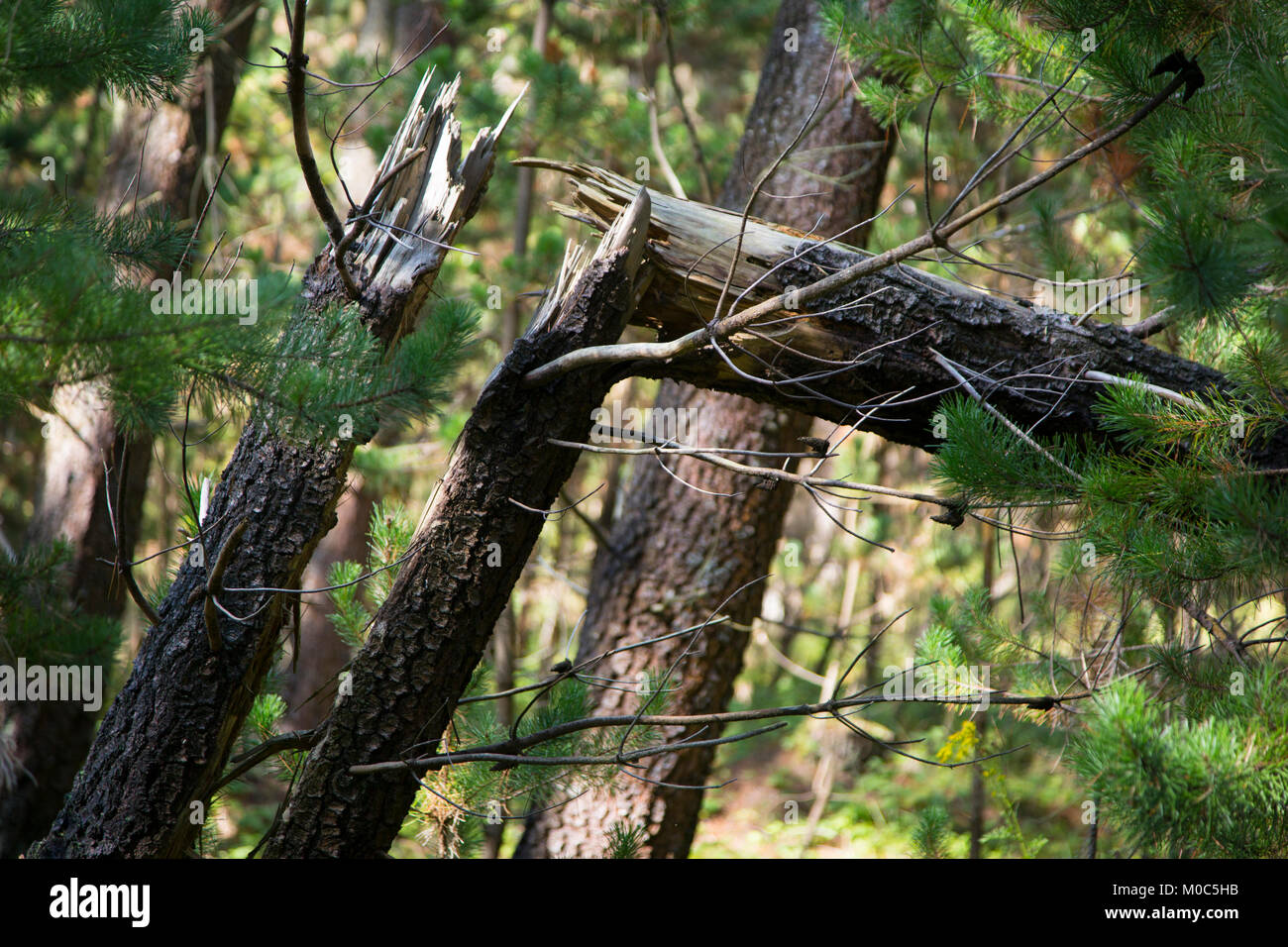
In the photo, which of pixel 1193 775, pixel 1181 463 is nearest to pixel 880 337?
pixel 1181 463

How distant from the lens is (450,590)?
6.84ft

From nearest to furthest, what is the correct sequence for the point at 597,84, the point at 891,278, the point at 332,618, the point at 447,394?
1. the point at 447,394
2. the point at 891,278
3. the point at 332,618
4. the point at 597,84

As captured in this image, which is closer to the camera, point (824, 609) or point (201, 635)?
point (201, 635)

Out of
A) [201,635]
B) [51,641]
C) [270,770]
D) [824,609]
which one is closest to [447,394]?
[201,635]

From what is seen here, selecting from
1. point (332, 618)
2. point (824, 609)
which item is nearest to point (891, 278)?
point (332, 618)

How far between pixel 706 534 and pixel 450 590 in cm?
168

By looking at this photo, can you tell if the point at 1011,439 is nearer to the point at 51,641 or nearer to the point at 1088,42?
the point at 1088,42

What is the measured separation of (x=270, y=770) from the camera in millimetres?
2744

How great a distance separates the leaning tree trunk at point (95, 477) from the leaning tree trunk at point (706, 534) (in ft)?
6.90

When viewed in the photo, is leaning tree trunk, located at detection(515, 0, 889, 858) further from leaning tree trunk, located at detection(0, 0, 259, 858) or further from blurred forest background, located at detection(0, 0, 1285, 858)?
leaning tree trunk, located at detection(0, 0, 259, 858)

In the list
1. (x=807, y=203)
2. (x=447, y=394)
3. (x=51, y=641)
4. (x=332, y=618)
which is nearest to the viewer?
(x=447, y=394)
